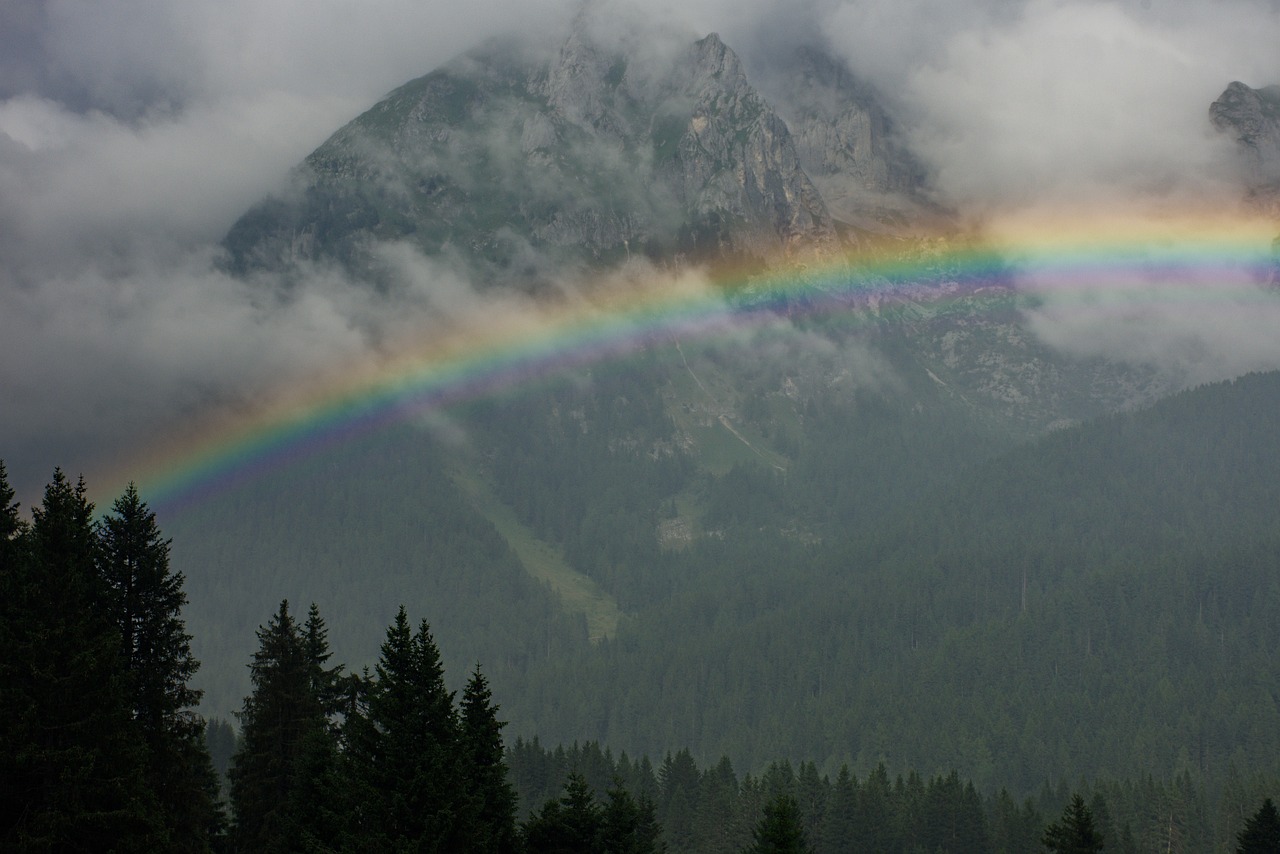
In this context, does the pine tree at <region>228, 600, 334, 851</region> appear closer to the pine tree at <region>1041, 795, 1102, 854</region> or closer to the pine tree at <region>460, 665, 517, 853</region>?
the pine tree at <region>460, 665, 517, 853</region>

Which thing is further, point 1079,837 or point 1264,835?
point 1264,835

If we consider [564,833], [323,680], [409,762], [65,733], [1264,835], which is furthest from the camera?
[1264,835]

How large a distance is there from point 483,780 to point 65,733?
51.1ft

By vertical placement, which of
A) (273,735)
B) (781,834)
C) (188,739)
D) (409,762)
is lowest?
(781,834)

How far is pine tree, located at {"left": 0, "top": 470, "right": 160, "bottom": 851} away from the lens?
109 ft

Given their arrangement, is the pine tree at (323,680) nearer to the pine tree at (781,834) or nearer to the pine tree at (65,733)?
the pine tree at (781,834)

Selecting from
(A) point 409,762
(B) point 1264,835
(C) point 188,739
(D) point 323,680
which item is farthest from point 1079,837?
(C) point 188,739

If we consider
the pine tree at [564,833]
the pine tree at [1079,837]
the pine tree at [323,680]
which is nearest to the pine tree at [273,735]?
the pine tree at [323,680]

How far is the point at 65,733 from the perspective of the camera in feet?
112

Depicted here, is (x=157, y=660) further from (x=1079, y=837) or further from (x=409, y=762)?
(x=1079, y=837)

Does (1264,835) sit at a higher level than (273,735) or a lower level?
lower

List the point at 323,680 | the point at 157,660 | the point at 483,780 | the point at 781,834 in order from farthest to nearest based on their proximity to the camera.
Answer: the point at 323,680
the point at 781,834
the point at 483,780
the point at 157,660

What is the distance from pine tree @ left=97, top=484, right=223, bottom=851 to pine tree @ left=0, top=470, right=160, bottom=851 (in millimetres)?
5513

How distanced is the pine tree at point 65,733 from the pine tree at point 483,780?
9.27 m
